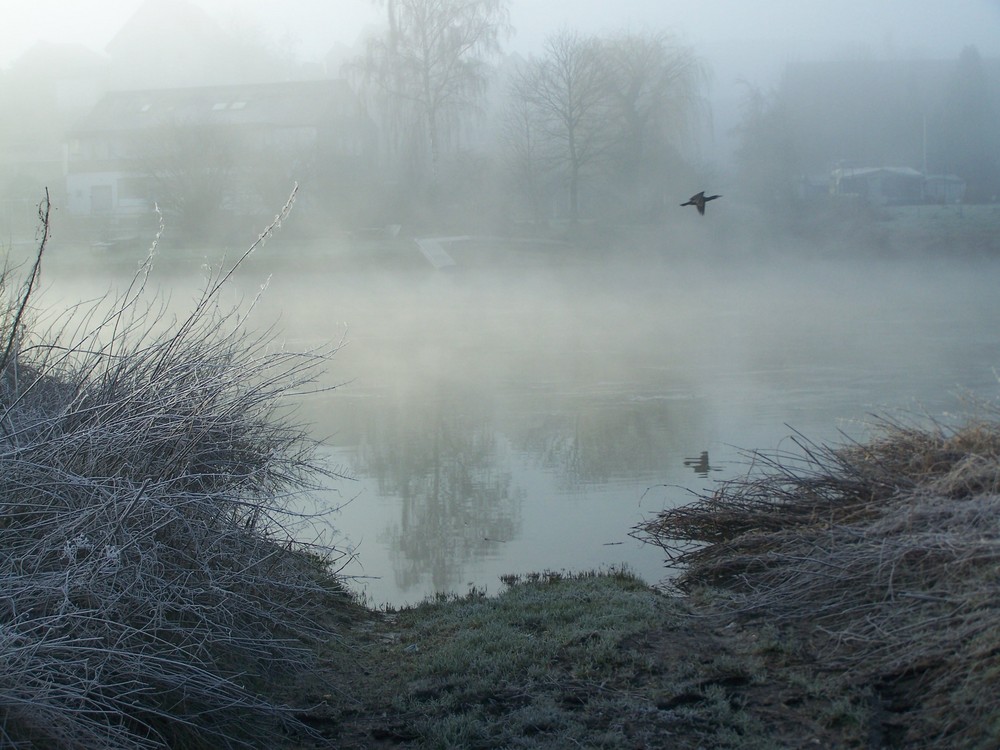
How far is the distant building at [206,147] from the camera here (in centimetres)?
3075

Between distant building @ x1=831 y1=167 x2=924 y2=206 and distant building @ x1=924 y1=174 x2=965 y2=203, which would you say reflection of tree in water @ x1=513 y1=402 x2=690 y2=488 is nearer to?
distant building @ x1=831 y1=167 x2=924 y2=206

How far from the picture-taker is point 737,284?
35.7 meters

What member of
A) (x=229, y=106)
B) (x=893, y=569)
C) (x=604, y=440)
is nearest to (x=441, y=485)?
(x=604, y=440)

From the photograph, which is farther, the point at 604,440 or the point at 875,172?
the point at 875,172

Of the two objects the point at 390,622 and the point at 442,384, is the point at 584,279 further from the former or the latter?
the point at 390,622

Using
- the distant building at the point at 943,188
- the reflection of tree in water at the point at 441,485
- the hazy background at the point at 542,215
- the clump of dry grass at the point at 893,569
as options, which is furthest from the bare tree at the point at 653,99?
the clump of dry grass at the point at 893,569

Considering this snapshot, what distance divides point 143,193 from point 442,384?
57.1 ft

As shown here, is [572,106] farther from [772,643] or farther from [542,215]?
[772,643]

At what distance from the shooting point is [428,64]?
3875 centimetres

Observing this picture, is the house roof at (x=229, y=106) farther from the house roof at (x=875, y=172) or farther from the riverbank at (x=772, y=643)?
the riverbank at (x=772, y=643)

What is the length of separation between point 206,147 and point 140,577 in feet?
95.3

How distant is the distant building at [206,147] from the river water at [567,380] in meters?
2.41

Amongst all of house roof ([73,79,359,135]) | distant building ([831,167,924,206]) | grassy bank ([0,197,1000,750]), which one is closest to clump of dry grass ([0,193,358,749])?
grassy bank ([0,197,1000,750])

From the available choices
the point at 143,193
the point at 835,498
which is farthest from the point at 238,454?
the point at 143,193
